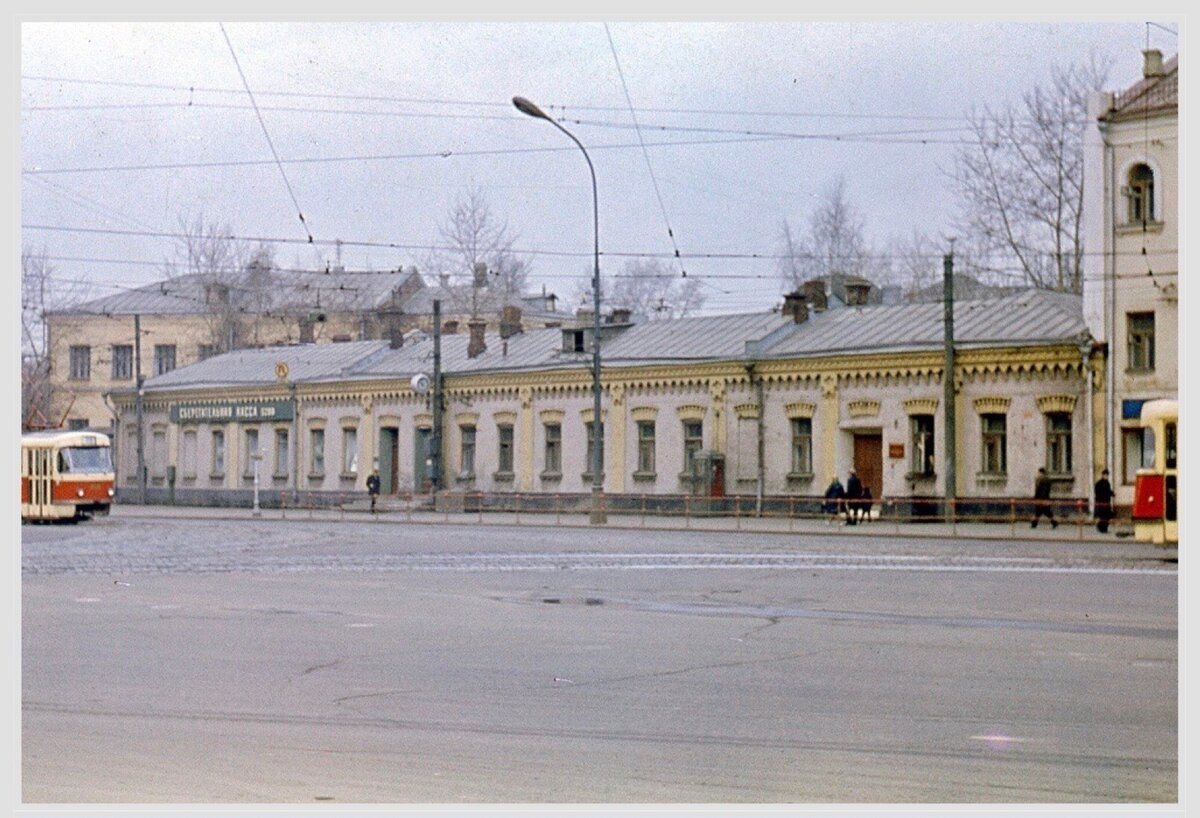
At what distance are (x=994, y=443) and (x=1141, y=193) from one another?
2401 centimetres

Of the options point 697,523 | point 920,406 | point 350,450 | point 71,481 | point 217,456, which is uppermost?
point 920,406

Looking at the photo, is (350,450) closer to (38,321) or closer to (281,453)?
(281,453)

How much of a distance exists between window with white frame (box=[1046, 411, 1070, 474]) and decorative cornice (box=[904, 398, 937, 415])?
3444mm

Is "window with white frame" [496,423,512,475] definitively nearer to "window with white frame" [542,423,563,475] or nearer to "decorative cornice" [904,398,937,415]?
"window with white frame" [542,423,563,475]

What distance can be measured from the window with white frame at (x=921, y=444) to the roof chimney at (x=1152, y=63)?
95.7ft

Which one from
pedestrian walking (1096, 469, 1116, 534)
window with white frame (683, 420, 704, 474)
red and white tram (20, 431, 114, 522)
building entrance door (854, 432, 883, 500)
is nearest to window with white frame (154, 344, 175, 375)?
red and white tram (20, 431, 114, 522)

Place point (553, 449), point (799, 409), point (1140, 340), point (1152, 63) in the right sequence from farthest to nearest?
point (553, 449) → point (799, 409) → point (1140, 340) → point (1152, 63)

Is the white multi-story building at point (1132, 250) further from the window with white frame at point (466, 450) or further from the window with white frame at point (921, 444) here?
the window with white frame at point (466, 450)

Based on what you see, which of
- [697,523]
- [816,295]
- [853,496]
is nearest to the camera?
[853,496]

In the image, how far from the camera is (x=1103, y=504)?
3616 cm

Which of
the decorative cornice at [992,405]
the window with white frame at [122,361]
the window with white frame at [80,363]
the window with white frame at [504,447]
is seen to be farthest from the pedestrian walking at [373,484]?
the window with white frame at [80,363]

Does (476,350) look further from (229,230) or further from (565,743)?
(565,743)

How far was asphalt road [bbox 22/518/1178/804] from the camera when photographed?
8.68 meters

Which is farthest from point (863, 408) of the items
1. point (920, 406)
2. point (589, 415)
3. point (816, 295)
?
point (589, 415)
